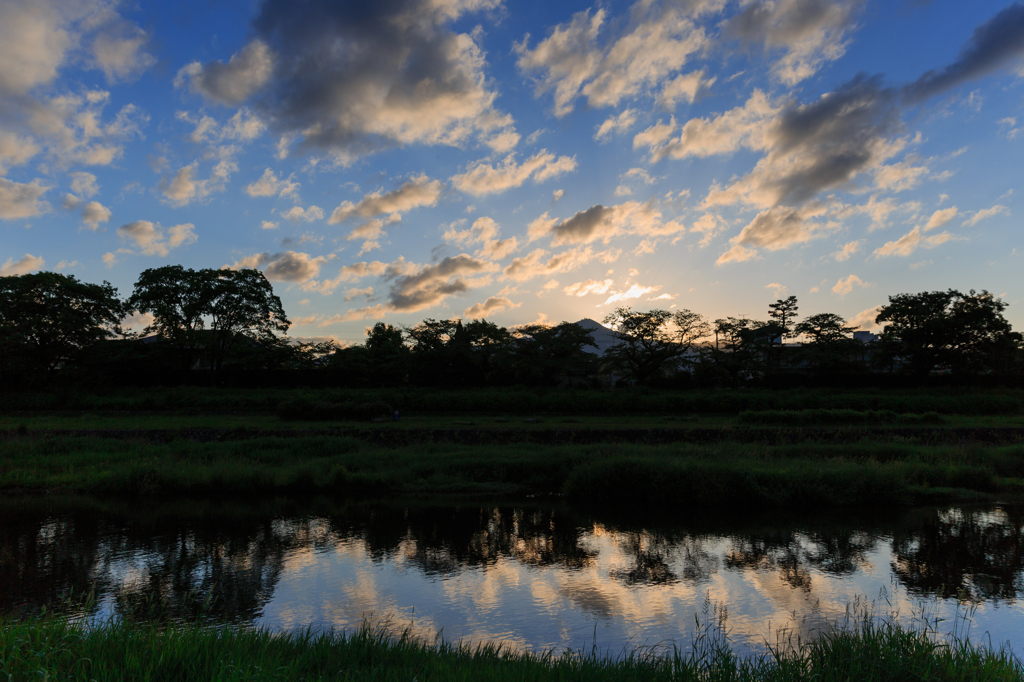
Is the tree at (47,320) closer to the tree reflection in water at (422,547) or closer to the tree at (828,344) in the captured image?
the tree reflection in water at (422,547)

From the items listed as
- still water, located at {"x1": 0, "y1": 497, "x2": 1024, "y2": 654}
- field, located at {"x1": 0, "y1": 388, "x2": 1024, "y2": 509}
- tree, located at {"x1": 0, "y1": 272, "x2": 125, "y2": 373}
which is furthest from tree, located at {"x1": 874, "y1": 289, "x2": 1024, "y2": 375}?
tree, located at {"x1": 0, "y1": 272, "x2": 125, "y2": 373}

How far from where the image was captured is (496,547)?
33.2 ft

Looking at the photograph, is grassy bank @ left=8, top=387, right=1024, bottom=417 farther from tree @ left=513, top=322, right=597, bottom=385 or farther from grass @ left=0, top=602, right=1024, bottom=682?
grass @ left=0, top=602, right=1024, bottom=682

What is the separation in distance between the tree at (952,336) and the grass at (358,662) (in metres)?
37.6

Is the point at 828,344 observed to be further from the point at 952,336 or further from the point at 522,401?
the point at 522,401

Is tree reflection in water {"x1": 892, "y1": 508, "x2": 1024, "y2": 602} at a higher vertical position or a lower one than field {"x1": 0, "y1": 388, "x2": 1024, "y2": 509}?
lower

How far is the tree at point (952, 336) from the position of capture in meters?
33.2

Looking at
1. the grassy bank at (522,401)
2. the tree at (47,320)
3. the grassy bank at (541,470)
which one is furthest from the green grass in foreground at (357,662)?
the tree at (47,320)

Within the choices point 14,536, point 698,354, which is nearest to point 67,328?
point 14,536

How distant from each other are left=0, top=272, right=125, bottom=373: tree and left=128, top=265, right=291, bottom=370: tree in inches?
96.4

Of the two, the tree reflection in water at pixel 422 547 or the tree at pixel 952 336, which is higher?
the tree at pixel 952 336

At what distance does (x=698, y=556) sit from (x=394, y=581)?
18.1 ft

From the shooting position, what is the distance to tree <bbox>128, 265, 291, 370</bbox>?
3381cm

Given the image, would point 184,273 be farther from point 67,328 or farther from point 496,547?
point 496,547
